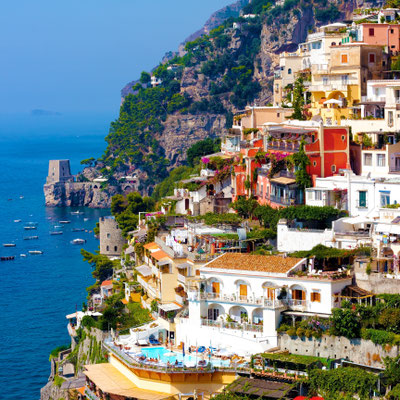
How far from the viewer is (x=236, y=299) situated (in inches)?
1641

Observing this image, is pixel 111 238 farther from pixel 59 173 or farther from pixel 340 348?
pixel 59 173

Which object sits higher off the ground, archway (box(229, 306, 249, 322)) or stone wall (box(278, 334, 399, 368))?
archway (box(229, 306, 249, 322))

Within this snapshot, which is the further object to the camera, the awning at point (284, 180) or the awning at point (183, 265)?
the awning at point (284, 180)

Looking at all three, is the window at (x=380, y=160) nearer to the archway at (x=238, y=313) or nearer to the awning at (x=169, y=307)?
the archway at (x=238, y=313)

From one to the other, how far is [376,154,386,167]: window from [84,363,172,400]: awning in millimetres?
15519

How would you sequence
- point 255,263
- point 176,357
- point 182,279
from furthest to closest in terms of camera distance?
point 182,279 < point 255,263 < point 176,357

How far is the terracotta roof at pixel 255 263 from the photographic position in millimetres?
41500

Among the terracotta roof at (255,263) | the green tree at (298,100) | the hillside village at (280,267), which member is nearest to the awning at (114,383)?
the hillside village at (280,267)

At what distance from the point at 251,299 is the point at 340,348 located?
171 inches

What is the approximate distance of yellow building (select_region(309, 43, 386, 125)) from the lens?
5491cm

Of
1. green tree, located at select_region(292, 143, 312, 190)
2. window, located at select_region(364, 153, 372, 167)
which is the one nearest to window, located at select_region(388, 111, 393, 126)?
window, located at select_region(364, 153, 372, 167)

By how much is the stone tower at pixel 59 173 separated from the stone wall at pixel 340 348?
9356 centimetres

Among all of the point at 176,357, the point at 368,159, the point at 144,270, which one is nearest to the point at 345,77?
the point at 368,159

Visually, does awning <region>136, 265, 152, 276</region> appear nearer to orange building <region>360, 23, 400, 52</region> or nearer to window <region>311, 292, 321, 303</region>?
window <region>311, 292, 321, 303</region>
